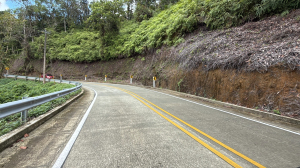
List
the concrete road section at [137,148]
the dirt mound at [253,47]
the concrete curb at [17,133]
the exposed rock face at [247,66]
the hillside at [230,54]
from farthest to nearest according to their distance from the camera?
the dirt mound at [253,47]
the hillside at [230,54]
the exposed rock face at [247,66]
the concrete curb at [17,133]
the concrete road section at [137,148]

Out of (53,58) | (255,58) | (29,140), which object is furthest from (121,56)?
(29,140)

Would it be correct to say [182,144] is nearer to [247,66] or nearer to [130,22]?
[247,66]

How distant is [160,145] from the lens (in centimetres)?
335

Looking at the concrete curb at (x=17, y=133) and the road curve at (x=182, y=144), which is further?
the concrete curb at (x=17, y=133)

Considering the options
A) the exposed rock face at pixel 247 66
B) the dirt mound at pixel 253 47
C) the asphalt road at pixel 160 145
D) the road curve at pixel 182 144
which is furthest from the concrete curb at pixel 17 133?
the dirt mound at pixel 253 47

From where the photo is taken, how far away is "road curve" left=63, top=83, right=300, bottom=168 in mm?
2725

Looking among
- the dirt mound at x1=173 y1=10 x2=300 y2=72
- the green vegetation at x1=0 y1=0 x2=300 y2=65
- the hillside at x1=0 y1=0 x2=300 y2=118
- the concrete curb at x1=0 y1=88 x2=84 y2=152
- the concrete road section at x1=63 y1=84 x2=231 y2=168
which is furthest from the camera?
the green vegetation at x1=0 y1=0 x2=300 y2=65

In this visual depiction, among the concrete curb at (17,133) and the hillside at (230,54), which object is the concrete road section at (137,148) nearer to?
the concrete curb at (17,133)

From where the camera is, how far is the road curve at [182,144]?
2725 millimetres

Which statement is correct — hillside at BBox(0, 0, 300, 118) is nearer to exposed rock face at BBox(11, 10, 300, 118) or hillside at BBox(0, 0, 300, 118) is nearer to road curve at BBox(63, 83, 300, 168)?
exposed rock face at BBox(11, 10, 300, 118)

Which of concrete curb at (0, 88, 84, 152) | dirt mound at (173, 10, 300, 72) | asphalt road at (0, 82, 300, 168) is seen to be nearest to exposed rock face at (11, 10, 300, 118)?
dirt mound at (173, 10, 300, 72)

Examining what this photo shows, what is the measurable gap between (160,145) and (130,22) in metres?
36.7

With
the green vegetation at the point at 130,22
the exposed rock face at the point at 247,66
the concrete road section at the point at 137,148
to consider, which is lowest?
the concrete road section at the point at 137,148

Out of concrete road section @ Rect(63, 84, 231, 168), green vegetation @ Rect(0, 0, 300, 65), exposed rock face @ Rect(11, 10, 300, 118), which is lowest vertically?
concrete road section @ Rect(63, 84, 231, 168)
